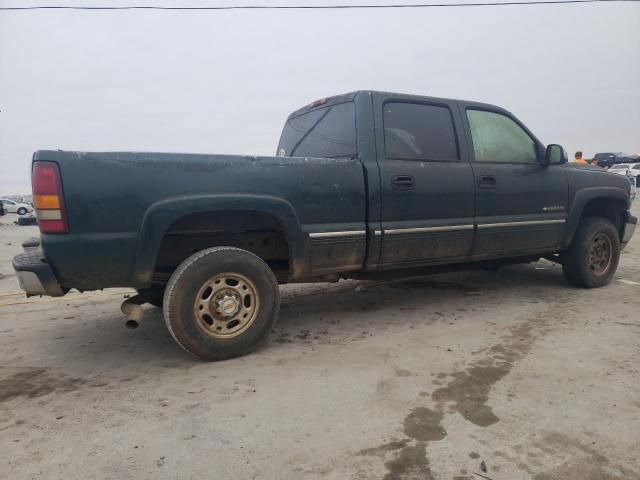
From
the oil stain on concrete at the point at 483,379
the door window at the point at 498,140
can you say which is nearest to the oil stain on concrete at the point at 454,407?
the oil stain on concrete at the point at 483,379

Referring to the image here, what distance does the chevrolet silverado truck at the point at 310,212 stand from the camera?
9.61 ft

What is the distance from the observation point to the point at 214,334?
322cm

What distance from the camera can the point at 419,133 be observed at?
163 inches

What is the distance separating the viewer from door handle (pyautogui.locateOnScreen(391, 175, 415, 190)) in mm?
3815

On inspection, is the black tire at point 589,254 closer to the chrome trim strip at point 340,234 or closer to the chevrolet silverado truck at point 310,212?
the chevrolet silverado truck at point 310,212

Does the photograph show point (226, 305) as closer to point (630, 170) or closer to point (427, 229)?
point (427, 229)

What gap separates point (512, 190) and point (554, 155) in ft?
2.13

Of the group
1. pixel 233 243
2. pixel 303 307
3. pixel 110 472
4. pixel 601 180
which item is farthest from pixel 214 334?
pixel 601 180

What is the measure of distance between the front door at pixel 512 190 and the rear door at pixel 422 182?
0.64 ft

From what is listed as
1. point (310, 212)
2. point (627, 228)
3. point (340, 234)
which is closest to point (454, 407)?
point (340, 234)

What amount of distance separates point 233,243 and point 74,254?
112 centimetres

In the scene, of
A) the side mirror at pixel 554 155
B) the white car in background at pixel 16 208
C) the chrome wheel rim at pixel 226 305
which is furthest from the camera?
the white car in background at pixel 16 208

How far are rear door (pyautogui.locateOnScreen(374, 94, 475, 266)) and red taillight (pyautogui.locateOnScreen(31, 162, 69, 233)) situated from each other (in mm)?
2225

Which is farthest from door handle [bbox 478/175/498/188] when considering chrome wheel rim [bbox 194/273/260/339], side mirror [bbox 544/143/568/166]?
chrome wheel rim [bbox 194/273/260/339]
